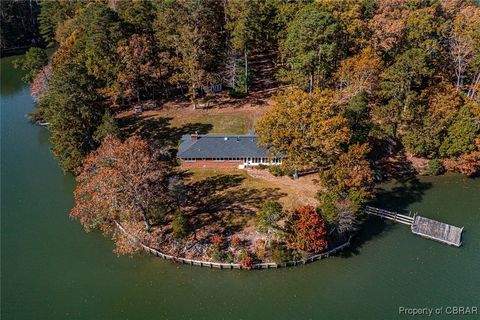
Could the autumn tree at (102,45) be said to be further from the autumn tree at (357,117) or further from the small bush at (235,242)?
the autumn tree at (357,117)

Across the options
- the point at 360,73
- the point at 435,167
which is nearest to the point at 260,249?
the point at 435,167

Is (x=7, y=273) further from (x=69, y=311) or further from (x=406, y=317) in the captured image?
(x=406, y=317)

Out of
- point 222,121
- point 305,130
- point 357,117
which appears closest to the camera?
point 305,130

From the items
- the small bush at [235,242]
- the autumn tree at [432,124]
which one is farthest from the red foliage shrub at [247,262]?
the autumn tree at [432,124]

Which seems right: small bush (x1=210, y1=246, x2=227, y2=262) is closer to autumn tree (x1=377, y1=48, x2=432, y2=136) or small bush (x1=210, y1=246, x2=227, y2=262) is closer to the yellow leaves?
the yellow leaves

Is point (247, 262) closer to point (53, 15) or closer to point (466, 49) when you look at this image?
point (466, 49)
